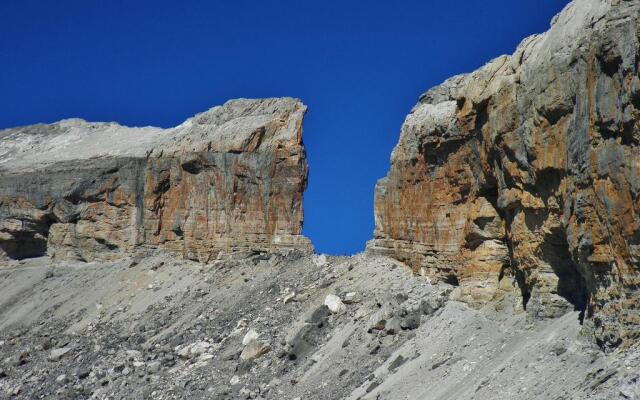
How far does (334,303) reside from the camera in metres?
28.2

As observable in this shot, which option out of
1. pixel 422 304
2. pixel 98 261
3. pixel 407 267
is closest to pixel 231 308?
pixel 407 267

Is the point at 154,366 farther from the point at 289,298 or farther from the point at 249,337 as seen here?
the point at 289,298

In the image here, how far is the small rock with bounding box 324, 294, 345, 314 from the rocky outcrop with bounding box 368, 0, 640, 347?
317 centimetres

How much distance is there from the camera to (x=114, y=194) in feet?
150

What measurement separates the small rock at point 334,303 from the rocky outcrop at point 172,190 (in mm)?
11776

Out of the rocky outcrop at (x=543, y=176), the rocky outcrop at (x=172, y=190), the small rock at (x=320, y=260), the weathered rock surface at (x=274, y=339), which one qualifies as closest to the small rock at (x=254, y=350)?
the weathered rock surface at (x=274, y=339)

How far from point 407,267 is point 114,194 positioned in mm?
23097

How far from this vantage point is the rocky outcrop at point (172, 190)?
4134 centimetres

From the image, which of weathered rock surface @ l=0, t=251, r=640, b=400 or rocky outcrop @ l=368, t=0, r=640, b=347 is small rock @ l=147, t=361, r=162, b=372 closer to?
weathered rock surface @ l=0, t=251, r=640, b=400

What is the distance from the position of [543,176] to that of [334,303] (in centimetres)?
1203

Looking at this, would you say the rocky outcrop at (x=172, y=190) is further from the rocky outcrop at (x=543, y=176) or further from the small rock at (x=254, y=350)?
the small rock at (x=254, y=350)

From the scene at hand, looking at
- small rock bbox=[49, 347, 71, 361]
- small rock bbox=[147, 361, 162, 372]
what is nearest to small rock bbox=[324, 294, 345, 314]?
small rock bbox=[147, 361, 162, 372]

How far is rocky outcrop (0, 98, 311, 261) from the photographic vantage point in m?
41.3

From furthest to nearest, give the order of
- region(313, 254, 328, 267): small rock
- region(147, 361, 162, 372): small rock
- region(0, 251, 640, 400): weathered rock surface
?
region(313, 254, 328, 267): small rock < region(147, 361, 162, 372): small rock < region(0, 251, 640, 400): weathered rock surface
